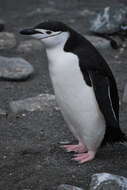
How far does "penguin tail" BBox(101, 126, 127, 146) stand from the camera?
3.66 m

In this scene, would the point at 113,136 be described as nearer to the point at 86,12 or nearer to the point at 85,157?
the point at 85,157

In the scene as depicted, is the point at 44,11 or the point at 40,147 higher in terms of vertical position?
the point at 40,147

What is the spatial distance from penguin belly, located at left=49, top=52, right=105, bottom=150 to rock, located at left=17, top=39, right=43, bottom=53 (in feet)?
8.77

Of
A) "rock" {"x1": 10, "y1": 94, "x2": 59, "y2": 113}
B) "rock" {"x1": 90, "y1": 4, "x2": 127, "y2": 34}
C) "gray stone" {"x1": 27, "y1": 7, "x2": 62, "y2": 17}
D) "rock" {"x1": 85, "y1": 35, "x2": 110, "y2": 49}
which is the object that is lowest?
"gray stone" {"x1": 27, "y1": 7, "x2": 62, "y2": 17}

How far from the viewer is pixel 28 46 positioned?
20.8 feet

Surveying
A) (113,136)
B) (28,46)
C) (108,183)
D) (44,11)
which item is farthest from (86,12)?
(108,183)

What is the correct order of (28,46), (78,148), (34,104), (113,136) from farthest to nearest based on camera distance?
1. (28,46)
2. (34,104)
3. (78,148)
4. (113,136)

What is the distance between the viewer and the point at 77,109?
11.6ft

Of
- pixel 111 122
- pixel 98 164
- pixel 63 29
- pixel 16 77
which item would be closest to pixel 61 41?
pixel 63 29

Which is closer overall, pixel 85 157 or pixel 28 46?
pixel 85 157

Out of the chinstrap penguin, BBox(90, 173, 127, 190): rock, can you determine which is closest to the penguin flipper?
the chinstrap penguin

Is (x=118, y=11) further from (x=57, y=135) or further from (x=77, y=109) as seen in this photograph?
(x=77, y=109)

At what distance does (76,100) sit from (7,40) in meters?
3.08

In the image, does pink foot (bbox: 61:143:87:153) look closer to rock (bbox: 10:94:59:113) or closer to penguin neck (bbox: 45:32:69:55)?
penguin neck (bbox: 45:32:69:55)
